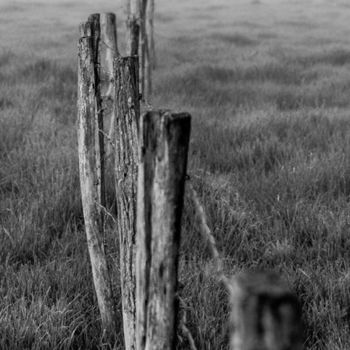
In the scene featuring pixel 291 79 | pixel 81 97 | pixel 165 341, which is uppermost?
pixel 81 97

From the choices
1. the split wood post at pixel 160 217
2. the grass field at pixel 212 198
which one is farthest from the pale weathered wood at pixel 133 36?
the split wood post at pixel 160 217

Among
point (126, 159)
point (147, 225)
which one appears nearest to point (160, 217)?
point (147, 225)

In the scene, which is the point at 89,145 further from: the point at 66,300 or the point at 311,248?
the point at 311,248

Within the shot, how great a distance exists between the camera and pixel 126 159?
2.05 m

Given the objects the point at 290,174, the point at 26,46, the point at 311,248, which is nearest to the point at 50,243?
the point at 311,248

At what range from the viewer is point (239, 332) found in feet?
2.07

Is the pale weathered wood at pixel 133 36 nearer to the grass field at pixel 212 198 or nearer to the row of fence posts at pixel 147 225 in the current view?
the grass field at pixel 212 198

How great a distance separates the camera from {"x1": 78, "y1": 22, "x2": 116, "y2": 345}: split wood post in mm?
2467

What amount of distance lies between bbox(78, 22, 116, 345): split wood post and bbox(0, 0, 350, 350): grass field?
0.13 m

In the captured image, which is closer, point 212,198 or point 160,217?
point 160,217

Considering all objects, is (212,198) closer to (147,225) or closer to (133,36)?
(133,36)

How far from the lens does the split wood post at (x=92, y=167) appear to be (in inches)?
97.1

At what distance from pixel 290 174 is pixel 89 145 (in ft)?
7.09

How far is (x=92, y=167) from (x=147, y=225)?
4.79 feet
